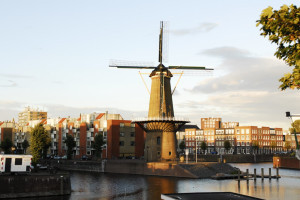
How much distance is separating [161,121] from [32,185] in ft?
130

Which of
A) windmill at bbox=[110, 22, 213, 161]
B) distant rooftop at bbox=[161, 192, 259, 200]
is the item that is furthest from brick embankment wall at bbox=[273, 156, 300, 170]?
distant rooftop at bbox=[161, 192, 259, 200]

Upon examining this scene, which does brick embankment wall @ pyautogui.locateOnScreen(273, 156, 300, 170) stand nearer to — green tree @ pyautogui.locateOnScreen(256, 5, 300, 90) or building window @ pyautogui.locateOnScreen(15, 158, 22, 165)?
building window @ pyautogui.locateOnScreen(15, 158, 22, 165)

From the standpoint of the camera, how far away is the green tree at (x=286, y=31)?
1557 centimetres

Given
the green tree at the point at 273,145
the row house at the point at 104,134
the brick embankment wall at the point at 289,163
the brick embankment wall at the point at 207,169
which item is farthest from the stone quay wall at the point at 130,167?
the green tree at the point at 273,145

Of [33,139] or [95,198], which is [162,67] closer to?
[33,139]

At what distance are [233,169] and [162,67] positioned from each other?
1169 inches

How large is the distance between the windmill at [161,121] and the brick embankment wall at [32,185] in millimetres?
35390

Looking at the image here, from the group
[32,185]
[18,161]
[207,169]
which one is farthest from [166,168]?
[18,161]

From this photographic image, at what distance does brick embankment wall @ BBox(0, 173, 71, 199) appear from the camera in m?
47.4

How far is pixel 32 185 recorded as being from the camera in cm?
4894

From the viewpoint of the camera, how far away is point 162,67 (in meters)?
87.7

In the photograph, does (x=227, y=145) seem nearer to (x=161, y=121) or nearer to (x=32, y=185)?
(x=161, y=121)

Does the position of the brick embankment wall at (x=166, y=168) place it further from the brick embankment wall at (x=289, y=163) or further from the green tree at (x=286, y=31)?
the green tree at (x=286, y=31)

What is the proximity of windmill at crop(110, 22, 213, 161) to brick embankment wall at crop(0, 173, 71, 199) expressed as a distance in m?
35.4
